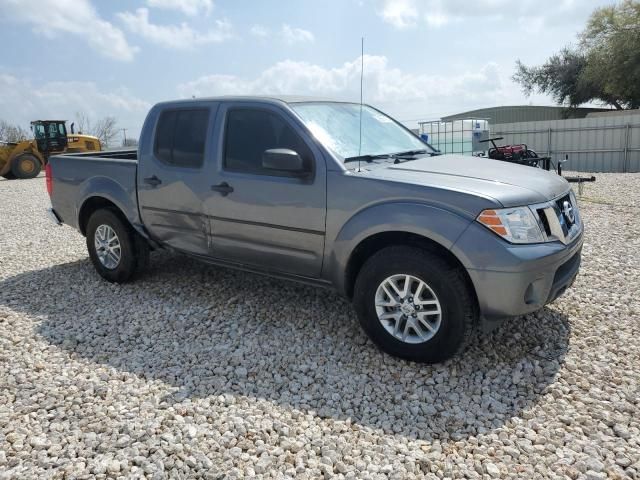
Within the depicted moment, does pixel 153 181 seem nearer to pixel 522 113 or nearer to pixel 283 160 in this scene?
pixel 283 160

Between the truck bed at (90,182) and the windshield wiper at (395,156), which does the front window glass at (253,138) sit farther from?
the truck bed at (90,182)

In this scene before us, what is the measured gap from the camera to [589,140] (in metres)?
20.1

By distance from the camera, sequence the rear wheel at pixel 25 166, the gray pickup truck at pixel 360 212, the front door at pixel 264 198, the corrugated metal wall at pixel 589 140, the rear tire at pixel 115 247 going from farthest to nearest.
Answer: the rear wheel at pixel 25 166 < the corrugated metal wall at pixel 589 140 < the rear tire at pixel 115 247 < the front door at pixel 264 198 < the gray pickup truck at pixel 360 212

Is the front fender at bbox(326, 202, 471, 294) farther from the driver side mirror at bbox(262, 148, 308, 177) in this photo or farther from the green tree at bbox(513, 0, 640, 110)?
the green tree at bbox(513, 0, 640, 110)

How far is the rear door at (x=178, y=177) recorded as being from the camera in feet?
14.7

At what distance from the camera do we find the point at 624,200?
10.5 m

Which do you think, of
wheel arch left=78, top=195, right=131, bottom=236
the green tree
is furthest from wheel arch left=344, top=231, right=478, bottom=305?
the green tree

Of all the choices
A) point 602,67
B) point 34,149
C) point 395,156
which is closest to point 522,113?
point 602,67

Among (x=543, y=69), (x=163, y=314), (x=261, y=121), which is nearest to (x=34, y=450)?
(x=163, y=314)

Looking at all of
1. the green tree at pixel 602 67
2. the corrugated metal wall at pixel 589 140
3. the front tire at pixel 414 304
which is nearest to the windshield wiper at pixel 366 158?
the front tire at pixel 414 304

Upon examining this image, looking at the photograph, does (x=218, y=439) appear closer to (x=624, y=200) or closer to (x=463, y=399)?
(x=463, y=399)

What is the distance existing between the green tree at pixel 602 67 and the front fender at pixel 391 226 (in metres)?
30.6

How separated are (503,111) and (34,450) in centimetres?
3726

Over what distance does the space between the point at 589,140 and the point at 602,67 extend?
1291cm
